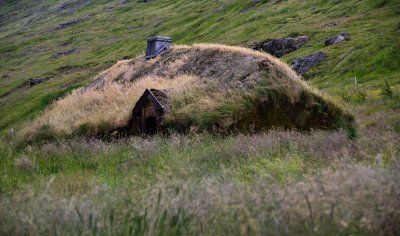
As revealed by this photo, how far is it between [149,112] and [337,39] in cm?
5141

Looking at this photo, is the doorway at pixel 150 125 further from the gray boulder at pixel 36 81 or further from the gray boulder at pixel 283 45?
the gray boulder at pixel 36 81

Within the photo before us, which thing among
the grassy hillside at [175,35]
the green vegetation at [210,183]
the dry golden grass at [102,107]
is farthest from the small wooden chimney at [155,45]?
the grassy hillside at [175,35]

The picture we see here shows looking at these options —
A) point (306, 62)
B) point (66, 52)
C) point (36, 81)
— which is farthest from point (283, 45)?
point (66, 52)

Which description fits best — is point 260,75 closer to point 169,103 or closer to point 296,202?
point 169,103

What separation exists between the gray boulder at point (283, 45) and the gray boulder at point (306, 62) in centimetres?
876

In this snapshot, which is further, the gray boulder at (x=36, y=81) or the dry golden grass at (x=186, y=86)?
the gray boulder at (x=36, y=81)

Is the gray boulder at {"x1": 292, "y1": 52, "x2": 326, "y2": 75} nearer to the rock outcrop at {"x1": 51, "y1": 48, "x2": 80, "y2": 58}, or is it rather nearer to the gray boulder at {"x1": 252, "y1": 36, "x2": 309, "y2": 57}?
the gray boulder at {"x1": 252, "y1": 36, "x2": 309, "y2": 57}

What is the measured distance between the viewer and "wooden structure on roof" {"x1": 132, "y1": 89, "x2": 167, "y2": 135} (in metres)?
17.6

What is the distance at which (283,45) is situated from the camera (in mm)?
72312

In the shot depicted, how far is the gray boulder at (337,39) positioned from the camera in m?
64.2

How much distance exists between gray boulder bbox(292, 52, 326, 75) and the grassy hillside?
3.93 ft

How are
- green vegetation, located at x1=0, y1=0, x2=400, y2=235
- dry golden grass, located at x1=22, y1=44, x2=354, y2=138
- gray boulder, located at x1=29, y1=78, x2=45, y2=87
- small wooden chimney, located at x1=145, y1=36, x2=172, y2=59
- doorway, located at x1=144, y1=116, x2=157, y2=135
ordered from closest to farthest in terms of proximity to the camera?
green vegetation, located at x1=0, y1=0, x2=400, y2=235 → dry golden grass, located at x1=22, y1=44, x2=354, y2=138 → doorway, located at x1=144, y1=116, x2=157, y2=135 → small wooden chimney, located at x1=145, y1=36, x2=172, y2=59 → gray boulder, located at x1=29, y1=78, x2=45, y2=87

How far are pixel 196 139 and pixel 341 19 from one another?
2803 inches

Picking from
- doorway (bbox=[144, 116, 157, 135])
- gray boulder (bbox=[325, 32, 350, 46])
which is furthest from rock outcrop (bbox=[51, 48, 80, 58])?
doorway (bbox=[144, 116, 157, 135])
